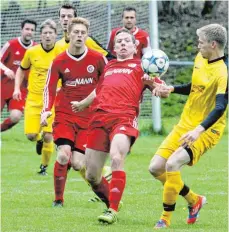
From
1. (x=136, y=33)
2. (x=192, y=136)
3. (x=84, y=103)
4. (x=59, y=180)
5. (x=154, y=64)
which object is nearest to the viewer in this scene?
(x=192, y=136)

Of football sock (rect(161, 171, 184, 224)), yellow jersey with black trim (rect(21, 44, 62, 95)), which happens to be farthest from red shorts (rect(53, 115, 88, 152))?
yellow jersey with black trim (rect(21, 44, 62, 95))

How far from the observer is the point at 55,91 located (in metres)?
9.27

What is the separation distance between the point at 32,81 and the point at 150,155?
8.51 ft

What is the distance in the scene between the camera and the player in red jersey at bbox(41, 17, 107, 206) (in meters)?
9.21

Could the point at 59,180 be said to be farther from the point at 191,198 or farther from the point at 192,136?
the point at 192,136

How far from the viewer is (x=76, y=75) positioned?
936cm

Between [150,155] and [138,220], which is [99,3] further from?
[138,220]

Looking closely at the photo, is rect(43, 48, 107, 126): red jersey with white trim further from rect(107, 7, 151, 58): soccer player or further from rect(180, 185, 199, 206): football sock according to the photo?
rect(107, 7, 151, 58): soccer player

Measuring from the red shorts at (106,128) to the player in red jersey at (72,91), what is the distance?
108cm

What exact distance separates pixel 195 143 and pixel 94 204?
195 cm

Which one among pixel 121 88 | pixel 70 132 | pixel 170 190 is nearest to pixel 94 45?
pixel 70 132

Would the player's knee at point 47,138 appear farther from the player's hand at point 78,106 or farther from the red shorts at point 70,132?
the player's hand at point 78,106

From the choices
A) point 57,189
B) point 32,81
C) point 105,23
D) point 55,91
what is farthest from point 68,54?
point 105,23

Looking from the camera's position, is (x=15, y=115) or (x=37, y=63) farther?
(x=15, y=115)
